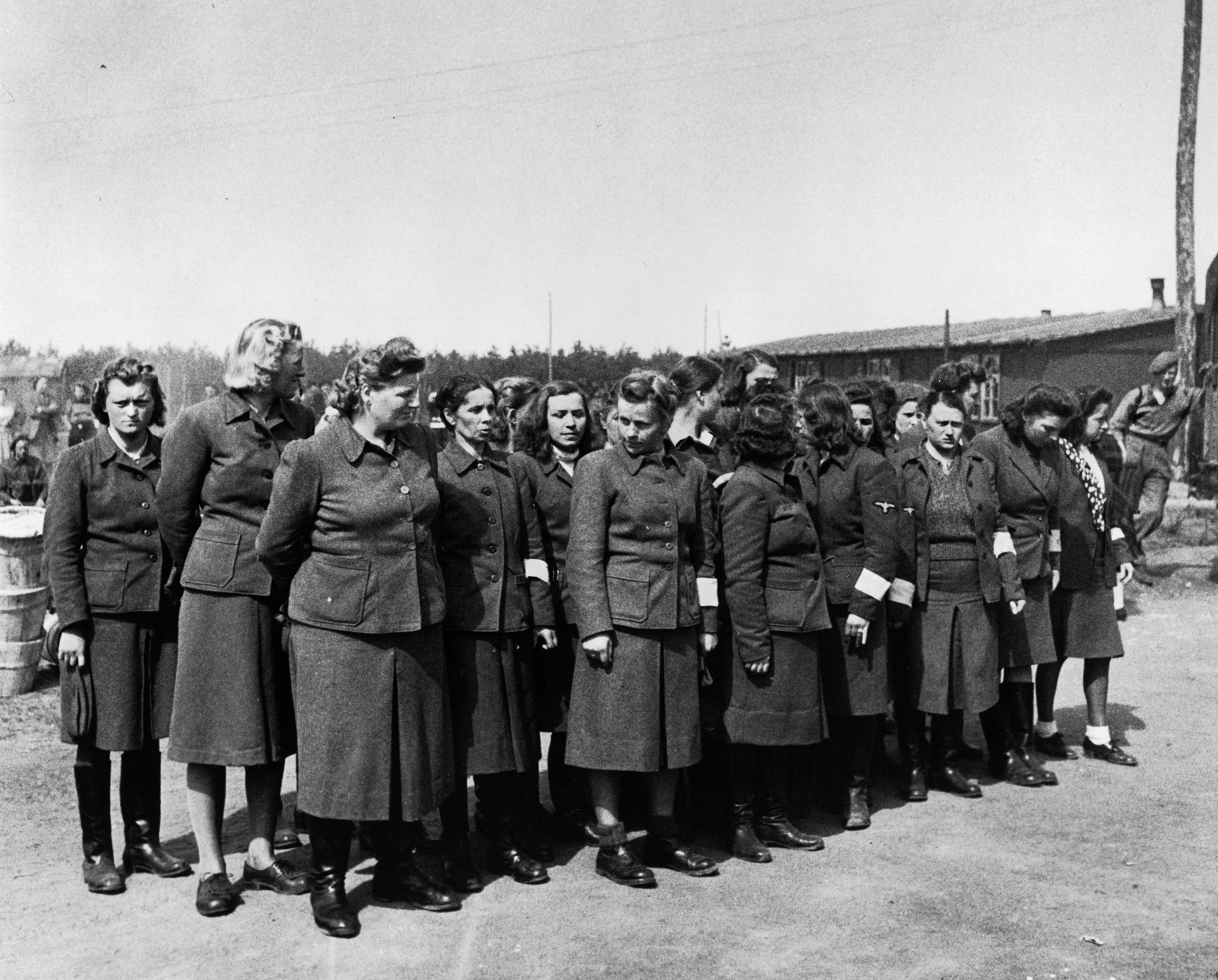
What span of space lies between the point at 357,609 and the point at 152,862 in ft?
4.78

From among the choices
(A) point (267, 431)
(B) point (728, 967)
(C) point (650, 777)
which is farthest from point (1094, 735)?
(A) point (267, 431)

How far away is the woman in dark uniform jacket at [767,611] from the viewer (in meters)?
5.04

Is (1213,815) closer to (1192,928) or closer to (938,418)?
(1192,928)

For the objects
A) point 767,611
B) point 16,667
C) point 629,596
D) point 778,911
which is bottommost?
point 778,911

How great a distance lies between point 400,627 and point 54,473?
1.50m

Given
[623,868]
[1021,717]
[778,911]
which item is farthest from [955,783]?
[623,868]

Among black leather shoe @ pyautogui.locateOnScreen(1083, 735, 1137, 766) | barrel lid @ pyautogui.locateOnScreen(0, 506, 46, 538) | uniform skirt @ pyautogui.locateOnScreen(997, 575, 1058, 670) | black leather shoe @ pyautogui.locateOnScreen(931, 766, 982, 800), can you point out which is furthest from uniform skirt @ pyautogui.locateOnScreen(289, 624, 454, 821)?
barrel lid @ pyautogui.locateOnScreen(0, 506, 46, 538)

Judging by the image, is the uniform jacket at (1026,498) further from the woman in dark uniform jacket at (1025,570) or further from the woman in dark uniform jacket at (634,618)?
the woman in dark uniform jacket at (634,618)

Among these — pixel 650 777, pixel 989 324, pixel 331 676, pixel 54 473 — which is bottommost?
pixel 650 777

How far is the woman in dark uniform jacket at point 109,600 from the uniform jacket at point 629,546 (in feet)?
4.98

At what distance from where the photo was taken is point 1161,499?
41.4 feet

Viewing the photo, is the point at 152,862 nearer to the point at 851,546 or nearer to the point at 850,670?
the point at 850,670

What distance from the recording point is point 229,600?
4.49 metres

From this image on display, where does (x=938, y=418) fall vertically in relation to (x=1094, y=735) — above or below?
above
